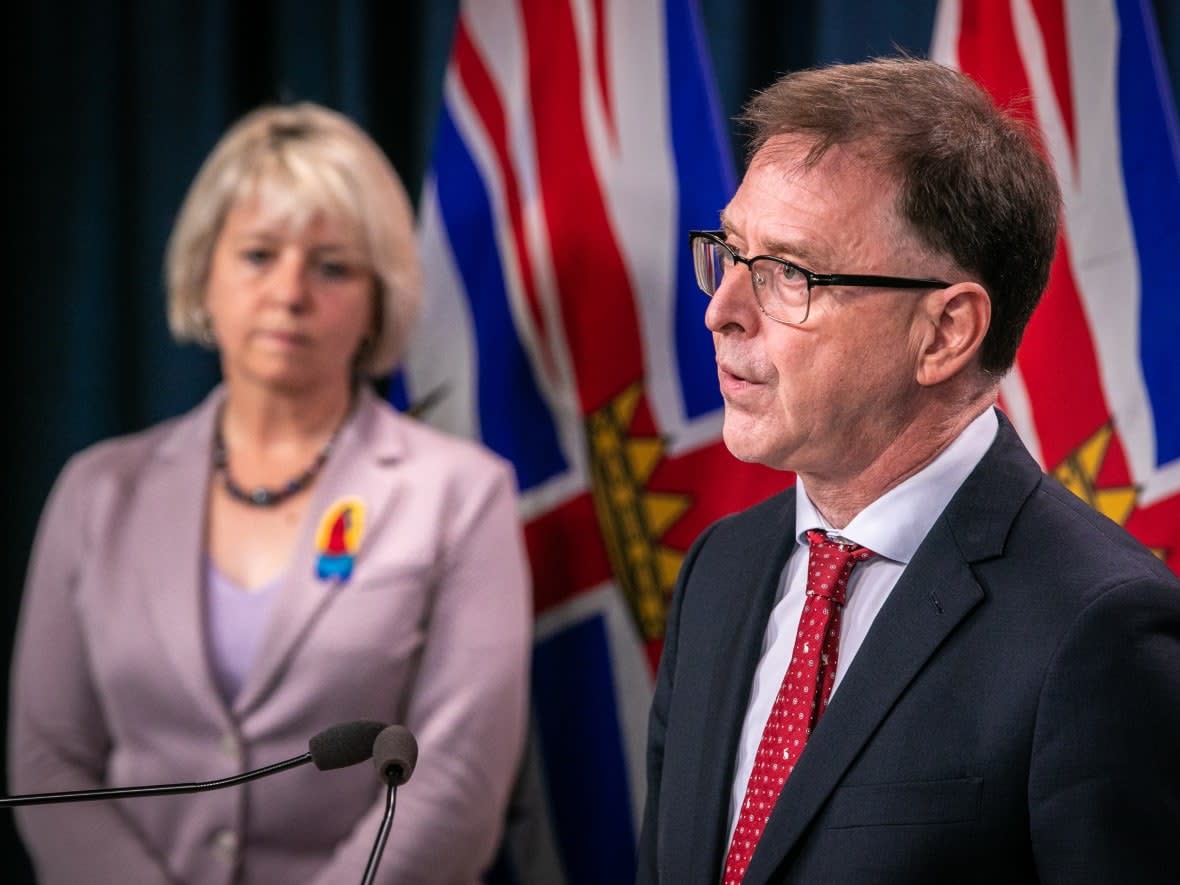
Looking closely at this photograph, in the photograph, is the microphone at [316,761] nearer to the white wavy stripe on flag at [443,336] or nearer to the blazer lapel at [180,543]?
the blazer lapel at [180,543]

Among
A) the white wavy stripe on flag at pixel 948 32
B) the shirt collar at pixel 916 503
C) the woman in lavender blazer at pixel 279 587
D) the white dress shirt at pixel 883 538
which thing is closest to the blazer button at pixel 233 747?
the woman in lavender blazer at pixel 279 587

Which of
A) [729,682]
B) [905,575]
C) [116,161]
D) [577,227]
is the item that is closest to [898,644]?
[905,575]

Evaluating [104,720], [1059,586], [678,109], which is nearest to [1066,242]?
[678,109]

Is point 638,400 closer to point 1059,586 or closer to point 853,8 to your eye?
point 853,8

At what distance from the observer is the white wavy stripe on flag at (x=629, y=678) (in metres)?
2.72

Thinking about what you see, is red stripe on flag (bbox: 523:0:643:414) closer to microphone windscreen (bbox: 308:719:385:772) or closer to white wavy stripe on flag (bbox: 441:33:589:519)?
white wavy stripe on flag (bbox: 441:33:589:519)

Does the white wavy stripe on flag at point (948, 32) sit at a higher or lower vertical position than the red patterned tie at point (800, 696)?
higher

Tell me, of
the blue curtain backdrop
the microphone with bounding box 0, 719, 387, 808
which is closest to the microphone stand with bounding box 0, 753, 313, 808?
the microphone with bounding box 0, 719, 387, 808

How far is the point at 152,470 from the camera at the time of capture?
2.57 metres

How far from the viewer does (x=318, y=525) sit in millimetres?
2459

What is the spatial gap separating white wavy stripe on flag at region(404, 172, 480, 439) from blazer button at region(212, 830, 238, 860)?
88 cm

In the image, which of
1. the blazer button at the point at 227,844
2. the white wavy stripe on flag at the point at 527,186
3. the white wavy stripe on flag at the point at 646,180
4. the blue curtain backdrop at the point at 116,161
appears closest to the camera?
the blazer button at the point at 227,844

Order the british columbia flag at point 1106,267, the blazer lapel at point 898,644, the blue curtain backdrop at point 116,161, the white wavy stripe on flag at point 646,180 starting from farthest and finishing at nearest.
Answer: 1. the blue curtain backdrop at point 116,161
2. the white wavy stripe on flag at point 646,180
3. the british columbia flag at point 1106,267
4. the blazer lapel at point 898,644

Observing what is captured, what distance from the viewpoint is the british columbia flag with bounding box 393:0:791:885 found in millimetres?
2641
